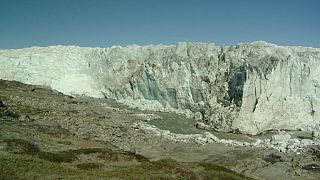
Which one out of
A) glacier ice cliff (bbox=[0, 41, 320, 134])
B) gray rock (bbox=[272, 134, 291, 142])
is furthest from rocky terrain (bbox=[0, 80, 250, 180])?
glacier ice cliff (bbox=[0, 41, 320, 134])

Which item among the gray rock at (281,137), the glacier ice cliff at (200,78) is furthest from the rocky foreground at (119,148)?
the glacier ice cliff at (200,78)

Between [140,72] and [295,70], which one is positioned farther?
[140,72]

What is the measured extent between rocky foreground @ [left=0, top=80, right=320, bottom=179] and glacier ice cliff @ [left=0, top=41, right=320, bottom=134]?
5.09m

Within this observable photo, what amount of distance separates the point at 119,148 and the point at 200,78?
37.9m

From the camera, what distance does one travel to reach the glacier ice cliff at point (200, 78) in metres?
61.8

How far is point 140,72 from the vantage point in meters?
84.8

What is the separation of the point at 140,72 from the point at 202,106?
55.9 feet

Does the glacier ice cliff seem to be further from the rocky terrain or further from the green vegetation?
the green vegetation

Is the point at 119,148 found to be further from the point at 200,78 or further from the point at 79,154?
the point at 200,78

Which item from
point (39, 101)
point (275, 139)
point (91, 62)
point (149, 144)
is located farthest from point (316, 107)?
point (91, 62)

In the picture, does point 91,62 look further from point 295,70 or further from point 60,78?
point 295,70

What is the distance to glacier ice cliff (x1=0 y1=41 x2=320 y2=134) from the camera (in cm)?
6181

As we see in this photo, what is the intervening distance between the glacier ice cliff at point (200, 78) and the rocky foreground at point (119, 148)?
5093mm

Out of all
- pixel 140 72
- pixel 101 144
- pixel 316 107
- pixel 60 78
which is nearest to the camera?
pixel 101 144
